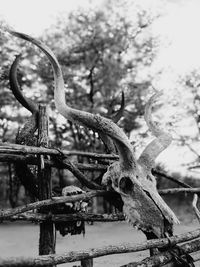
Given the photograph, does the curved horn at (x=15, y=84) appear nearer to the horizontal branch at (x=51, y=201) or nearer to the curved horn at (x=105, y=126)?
the curved horn at (x=105, y=126)

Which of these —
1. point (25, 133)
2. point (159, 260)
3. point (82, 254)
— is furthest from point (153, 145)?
point (82, 254)

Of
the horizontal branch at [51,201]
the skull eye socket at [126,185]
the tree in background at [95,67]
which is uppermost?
the tree in background at [95,67]

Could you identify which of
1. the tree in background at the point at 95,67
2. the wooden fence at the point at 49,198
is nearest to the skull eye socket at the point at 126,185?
the wooden fence at the point at 49,198

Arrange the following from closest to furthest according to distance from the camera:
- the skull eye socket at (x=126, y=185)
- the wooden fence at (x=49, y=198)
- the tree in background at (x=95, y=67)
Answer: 1. the wooden fence at (x=49, y=198)
2. the skull eye socket at (x=126, y=185)
3. the tree in background at (x=95, y=67)

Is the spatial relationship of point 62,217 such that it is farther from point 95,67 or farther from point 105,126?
point 95,67

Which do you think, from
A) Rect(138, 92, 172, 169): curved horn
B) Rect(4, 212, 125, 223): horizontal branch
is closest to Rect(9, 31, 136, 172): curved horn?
Rect(138, 92, 172, 169): curved horn

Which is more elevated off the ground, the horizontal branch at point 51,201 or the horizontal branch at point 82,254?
the horizontal branch at point 51,201

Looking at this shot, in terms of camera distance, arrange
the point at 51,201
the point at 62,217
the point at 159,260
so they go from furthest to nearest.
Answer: the point at 62,217
the point at 51,201
the point at 159,260

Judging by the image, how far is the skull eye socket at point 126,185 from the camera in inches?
149

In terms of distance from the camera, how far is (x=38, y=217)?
4.47 metres

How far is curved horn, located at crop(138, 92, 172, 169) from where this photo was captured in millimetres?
4210

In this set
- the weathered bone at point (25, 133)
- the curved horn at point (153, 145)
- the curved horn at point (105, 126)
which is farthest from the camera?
the weathered bone at point (25, 133)

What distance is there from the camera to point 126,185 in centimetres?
384

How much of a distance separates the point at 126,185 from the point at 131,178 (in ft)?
0.42
